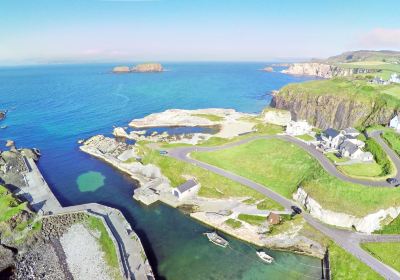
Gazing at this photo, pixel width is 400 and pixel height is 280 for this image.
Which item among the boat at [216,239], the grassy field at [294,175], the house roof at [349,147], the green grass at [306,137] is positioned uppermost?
the house roof at [349,147]

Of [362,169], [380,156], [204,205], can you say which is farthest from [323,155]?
[204,205]

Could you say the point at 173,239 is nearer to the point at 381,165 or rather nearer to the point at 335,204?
the point at 335,204

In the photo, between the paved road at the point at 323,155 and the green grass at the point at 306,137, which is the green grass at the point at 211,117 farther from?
the green grass at the point at 306,137

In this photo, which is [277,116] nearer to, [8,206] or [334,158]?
[334,158]

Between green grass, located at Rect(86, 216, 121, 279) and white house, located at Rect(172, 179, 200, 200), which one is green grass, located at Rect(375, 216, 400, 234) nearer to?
white house, located at Rect(172, 179, 200, 200)

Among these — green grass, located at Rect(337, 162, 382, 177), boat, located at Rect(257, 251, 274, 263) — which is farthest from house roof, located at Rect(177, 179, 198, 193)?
green grass, located at Rect(337, 162, 382, 177)

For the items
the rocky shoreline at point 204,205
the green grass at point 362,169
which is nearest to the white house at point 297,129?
the green grass at point 362,169
